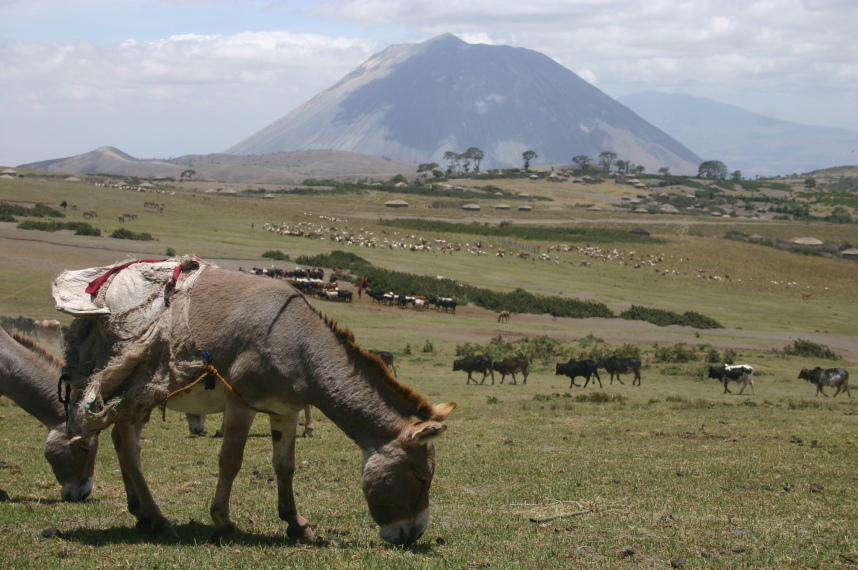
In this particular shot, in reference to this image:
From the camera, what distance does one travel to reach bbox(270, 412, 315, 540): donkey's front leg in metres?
7.51

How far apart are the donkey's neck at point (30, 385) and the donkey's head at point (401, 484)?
448 cm

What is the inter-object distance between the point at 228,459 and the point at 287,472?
0.62 meters

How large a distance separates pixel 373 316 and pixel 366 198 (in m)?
103

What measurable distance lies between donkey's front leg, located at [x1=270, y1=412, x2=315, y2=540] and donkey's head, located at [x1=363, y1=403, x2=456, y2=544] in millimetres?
878

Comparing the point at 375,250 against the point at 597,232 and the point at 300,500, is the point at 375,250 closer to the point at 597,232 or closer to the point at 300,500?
the point at 597,232

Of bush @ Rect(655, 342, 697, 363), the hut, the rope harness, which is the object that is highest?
the rope harness

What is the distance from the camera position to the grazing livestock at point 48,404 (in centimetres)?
871

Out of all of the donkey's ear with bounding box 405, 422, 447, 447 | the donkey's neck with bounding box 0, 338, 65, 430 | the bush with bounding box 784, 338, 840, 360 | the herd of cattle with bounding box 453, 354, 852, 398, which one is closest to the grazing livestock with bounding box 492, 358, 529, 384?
the herd of cattle with bounding box 453, 354, 852, 398

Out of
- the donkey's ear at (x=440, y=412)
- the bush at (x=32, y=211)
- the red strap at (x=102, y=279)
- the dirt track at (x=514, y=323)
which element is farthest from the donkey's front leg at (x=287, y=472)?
the bush at (x=32, y=211)

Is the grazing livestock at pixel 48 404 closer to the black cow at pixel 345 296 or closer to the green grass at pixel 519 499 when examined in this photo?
the green grass at pixel 519 499

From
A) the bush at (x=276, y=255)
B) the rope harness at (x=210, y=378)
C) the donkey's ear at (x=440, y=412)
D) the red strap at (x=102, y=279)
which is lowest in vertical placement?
the bush at (x=276, y=255)

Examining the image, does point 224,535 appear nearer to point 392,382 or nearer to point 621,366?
point 392,382

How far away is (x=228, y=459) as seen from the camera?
729 cm

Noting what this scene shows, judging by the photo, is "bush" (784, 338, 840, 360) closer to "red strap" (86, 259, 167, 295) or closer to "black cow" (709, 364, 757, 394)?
"black cow" (709, 364, 757, 394)
